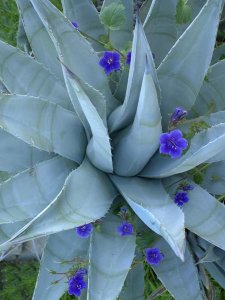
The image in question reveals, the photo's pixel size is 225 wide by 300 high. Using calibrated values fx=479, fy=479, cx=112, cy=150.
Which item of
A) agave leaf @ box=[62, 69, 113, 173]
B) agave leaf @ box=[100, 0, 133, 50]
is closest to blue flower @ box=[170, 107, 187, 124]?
agave leaf @ box=[62, 69, 113, 173]

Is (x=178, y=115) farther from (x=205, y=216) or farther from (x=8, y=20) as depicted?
(x=8, y=20)

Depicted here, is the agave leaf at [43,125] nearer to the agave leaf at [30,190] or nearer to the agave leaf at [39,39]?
the agave leaf at [30,190]

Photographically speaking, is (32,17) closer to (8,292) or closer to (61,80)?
(61,80)

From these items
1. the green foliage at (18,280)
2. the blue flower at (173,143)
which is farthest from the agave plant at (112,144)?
the green foliage at (18,280)

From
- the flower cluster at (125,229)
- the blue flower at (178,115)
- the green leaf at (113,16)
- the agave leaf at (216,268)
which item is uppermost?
the green leaf at (113,16)

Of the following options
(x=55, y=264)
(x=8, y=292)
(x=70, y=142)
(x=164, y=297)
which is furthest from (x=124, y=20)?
(x=8, y=292)
